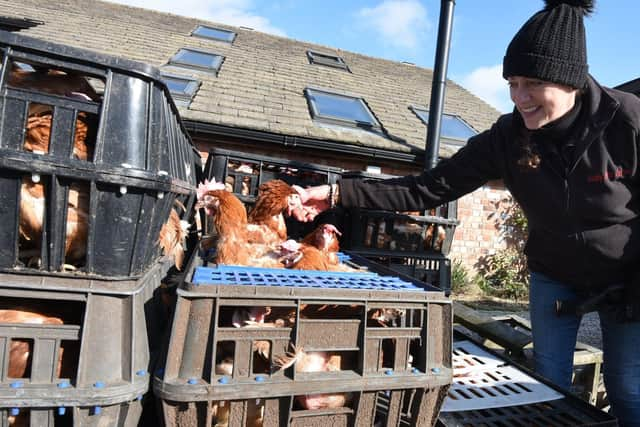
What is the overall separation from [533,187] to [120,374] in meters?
1.90

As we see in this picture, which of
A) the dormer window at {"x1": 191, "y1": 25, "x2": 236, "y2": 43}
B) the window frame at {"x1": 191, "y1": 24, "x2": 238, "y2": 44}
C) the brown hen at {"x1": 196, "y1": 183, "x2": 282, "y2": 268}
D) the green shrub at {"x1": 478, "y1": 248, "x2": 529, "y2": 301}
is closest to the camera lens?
the brown hen at {"x1": 196, "y1": 183, "x2": 282, "y2": 268}

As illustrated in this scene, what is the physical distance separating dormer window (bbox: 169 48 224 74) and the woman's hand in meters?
5.92

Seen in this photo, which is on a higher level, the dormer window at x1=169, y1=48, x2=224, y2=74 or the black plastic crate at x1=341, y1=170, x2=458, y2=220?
the dormer window at x1=169, y1=48, x2=224, y2=74

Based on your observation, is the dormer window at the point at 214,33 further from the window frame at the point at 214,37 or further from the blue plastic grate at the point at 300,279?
the blue plastic grate at the point at 300,279

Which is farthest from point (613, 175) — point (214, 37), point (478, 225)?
point (214, 37)

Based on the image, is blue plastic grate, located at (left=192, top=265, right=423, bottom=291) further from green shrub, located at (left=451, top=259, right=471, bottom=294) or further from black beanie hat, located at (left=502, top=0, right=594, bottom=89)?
green shrub, located at (left=451, top=259, right=471, bottom=294)

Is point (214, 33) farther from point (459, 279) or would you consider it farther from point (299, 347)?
point (299, 347)

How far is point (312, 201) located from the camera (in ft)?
7.55

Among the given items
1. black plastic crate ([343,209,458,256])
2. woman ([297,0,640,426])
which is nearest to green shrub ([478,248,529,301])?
black plastic crate ([343,209,458,256])

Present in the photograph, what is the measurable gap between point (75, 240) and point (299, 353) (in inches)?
29.5

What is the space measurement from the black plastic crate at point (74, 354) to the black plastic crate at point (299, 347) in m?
0.11

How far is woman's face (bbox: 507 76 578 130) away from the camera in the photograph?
5.38 feet

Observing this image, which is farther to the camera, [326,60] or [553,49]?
[326,60]

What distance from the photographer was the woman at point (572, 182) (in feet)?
5.36
